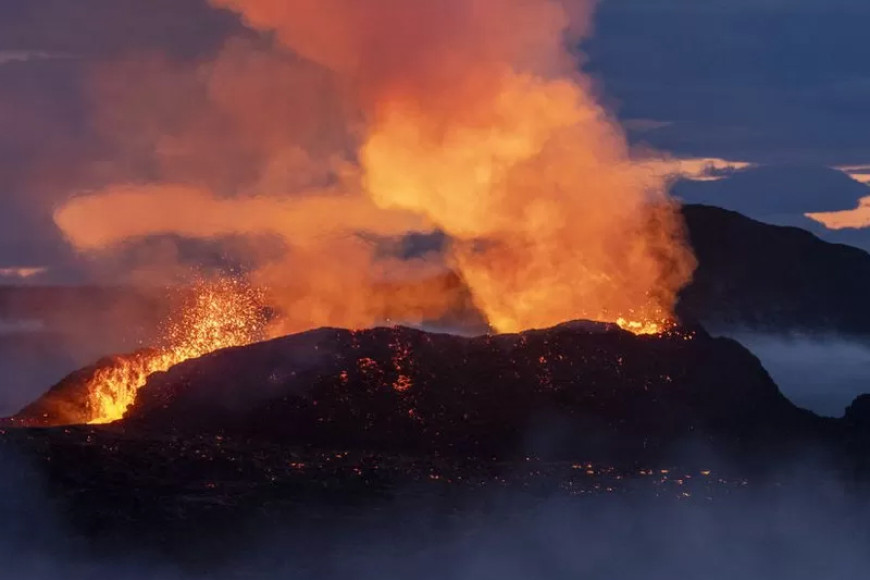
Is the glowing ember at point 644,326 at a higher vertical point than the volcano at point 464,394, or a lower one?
higher

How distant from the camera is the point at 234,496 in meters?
84.3

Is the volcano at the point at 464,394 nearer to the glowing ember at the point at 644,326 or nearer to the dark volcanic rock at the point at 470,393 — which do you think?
the dark volcanic rock at the point at 470,393

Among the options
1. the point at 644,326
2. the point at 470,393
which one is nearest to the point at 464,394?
the point at 470,393

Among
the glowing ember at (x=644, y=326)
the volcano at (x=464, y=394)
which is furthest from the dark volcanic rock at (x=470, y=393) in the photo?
the glowing ember at (x=644, y=326)

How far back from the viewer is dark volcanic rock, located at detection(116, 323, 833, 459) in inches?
3541

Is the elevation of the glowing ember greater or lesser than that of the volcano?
greater

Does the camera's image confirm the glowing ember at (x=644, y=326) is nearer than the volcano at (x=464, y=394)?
No

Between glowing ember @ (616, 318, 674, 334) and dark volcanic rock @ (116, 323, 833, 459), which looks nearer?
dark volcanic rock @ (116, 323, 833, 459)

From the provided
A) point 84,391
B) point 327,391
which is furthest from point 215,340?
point 327,391

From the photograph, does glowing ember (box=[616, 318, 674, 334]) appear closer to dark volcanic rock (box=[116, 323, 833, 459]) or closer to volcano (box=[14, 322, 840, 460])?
volcano (box=[14, 322, 840, 460])

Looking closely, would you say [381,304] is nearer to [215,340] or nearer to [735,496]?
[215,340]

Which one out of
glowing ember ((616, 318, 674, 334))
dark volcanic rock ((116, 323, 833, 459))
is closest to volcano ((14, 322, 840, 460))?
dark volcanic rock ((116, 323, 833, 459))

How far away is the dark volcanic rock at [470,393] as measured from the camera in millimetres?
89938

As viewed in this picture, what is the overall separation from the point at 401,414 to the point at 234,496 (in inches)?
465
